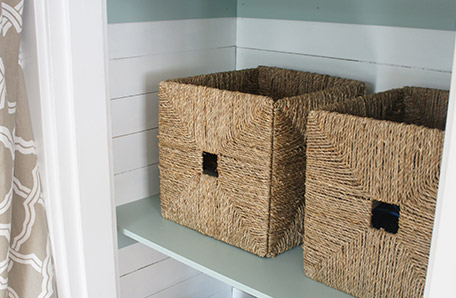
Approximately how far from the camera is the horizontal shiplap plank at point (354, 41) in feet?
3.90

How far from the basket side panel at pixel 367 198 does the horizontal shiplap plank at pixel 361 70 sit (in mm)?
383

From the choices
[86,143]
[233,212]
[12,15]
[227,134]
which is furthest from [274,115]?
[12,15]

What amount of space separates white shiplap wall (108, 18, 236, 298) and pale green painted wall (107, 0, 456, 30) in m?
0.03

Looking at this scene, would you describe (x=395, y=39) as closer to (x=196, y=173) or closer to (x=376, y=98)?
(x=376, y=98)

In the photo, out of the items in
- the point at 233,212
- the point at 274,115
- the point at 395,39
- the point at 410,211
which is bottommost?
the point at 233,212

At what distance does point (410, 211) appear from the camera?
0.90 m

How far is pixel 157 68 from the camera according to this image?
1.43 meters

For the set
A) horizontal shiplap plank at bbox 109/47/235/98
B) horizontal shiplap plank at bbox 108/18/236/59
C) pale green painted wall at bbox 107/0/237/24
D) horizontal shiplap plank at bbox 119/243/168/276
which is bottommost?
horizontal shiplap plank at bbox 119/243/168/276

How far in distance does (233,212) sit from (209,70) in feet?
1.76

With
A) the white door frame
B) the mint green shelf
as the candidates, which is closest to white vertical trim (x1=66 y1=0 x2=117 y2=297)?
the white door frame

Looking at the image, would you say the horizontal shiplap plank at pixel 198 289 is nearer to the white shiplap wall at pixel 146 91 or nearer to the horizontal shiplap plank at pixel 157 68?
the white shiplap wall at pixel 146 91

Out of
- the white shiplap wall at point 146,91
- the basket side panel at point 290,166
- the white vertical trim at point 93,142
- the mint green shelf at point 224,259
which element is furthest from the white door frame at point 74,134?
the basket side panel at point 290,166

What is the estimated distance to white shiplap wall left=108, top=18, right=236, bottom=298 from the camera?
4.46 ft

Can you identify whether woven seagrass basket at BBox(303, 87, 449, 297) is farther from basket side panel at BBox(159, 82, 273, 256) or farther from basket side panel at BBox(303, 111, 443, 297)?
basket side panel at BBox(159, 82, 273, 256)
